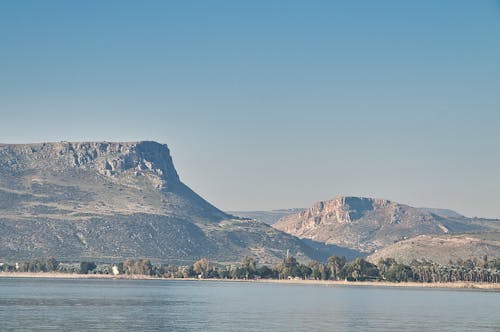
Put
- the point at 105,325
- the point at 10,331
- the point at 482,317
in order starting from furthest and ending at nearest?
the point at 482,317, the point at 105,325, the point at 10,331

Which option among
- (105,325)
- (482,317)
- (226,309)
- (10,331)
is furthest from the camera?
(226,309)

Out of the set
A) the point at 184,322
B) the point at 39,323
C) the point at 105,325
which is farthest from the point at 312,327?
the point at 39,323

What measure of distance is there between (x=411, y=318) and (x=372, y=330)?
2815cm

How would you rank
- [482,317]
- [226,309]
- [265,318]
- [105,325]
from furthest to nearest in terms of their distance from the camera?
[226,309], [482,317], [265,318], [105,325]

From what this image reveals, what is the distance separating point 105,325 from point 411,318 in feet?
192

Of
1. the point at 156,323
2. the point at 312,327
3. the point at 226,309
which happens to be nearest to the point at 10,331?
the point at 156,323

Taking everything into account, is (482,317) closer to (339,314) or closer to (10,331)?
(339,314)

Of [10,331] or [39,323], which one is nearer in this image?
[10,331]

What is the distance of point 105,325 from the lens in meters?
143

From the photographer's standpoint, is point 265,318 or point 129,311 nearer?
point 265,318

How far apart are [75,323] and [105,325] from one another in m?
5.80

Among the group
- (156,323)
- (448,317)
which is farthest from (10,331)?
(448,317)

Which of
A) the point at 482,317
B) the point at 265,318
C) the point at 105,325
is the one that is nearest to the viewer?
the point at 105,325

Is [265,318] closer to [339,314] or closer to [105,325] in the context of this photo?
[339,314]
